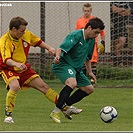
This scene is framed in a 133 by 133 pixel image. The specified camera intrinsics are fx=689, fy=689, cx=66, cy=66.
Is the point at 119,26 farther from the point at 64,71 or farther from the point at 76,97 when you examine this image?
the point at 64,71

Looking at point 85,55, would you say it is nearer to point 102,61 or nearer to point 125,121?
point 125,121

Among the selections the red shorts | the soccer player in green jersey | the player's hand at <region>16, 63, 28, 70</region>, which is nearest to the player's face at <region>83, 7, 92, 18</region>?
the soccer player in green jersey

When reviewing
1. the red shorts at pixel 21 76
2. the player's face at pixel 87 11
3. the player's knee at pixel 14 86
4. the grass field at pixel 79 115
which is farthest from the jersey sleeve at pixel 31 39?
the player's face at pixel 87 11

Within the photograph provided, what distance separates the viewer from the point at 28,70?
9.68 m

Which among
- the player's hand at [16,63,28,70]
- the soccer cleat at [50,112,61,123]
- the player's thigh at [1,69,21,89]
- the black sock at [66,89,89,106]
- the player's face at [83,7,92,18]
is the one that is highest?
the player's face at [83,7,92,18]

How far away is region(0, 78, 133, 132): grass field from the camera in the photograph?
8492 millimetres

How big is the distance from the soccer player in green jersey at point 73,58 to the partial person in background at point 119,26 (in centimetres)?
704

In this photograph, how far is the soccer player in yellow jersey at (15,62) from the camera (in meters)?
9.30

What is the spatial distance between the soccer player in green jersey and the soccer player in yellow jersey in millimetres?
238

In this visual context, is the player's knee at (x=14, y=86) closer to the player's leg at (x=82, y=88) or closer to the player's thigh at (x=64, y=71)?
the player's thigh at (x=64, y=71)

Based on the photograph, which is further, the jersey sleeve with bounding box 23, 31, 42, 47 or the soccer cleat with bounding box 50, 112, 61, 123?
the jersey sleeve with bounding box 23, 31, 42, 47

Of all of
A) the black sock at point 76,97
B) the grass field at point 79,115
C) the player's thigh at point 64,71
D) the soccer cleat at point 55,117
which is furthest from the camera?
the black sock at point 76,97

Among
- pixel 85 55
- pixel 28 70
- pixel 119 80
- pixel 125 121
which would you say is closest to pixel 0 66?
→ pixel 28 70

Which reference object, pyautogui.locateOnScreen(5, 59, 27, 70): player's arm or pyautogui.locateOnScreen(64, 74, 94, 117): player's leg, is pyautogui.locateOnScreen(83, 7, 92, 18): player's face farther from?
pyautogui.locateOnScreen(5, 59, 27, 70): player's arm
